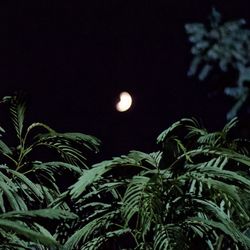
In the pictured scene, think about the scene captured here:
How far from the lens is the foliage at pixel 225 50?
1590 millimetres

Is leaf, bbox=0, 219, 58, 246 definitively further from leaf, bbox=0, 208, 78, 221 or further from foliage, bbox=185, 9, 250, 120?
foliage, bbox=185, 9, 250, 120

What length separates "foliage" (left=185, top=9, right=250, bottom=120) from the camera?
5.22 ft

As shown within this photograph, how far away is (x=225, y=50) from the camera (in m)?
1.61

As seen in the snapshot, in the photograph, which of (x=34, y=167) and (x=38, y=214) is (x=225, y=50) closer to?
(x=38, y=214)

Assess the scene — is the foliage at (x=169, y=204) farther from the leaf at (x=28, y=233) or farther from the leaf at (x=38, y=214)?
the leaf at (x=28, y=233)

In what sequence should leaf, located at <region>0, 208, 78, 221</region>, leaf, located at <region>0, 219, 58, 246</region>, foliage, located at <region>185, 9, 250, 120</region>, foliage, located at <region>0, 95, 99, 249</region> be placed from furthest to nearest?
1. foliage, located at <region>0, 95, 99, 249</region>
2. foliage, located at <region>185, 9, 250, 120</region>
3. leaf, located at <region>0, 208, 78, 221</region>
4. leaf, located at <region>0, 219, 58, 246</region>

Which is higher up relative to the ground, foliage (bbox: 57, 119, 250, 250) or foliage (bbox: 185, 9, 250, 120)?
foliage (bbox: 185, 9, 250, 120)

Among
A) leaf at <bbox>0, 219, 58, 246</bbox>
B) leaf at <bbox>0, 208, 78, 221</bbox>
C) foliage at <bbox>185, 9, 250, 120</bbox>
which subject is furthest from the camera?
foliage at <bbox>185, 9, 250, 120</bbox>

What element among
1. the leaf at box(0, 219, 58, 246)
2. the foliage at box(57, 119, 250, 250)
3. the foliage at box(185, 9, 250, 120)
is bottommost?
the foliage at box(57, 119, 250, 250)

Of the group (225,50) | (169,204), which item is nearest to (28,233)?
(169,204)

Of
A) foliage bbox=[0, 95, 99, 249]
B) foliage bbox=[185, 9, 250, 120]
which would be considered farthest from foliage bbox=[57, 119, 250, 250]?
foliage bbox=[185, 9, 250, 120]

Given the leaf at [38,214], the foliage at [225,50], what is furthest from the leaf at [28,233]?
the foliage at [225,50]

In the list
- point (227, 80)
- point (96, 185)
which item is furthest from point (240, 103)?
point (96, 185)

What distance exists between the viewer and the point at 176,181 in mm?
1728
